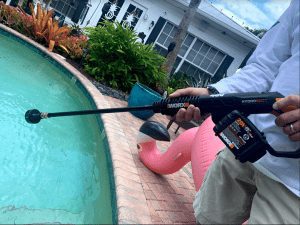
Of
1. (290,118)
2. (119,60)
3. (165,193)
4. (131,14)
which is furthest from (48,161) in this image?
(131,14)

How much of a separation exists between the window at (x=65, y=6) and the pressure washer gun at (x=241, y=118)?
13.9m

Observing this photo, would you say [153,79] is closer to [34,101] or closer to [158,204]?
[34,101]

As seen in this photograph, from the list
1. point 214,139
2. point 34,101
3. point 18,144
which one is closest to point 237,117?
point 214,139

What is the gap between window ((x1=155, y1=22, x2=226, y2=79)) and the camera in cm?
1414

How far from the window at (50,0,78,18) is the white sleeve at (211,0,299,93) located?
13681mm

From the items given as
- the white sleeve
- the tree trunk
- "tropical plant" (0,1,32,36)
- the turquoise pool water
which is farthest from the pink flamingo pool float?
the tree trunk

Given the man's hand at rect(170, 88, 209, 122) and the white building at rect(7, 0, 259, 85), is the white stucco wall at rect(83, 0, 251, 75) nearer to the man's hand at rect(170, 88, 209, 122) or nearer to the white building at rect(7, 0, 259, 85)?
the white building at rect(7, 0, 259, 85)

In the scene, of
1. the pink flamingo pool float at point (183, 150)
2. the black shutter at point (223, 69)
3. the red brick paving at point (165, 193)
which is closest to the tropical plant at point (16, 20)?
the red brick paving at point (165, 193)

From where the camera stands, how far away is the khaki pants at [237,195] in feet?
4.31

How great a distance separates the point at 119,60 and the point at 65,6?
8.89m

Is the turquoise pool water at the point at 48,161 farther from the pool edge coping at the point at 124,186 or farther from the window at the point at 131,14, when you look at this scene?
the window at the point at 131,14

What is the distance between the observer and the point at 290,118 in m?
1.20

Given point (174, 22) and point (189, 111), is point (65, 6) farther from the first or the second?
point (189, 111)

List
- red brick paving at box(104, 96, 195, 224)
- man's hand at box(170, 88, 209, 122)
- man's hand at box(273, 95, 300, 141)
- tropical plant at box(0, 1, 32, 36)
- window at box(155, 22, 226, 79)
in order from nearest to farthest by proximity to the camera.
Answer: man's hand at box(273, 95, 300, 141), man's hand at box(170, 88, 209, 122), red brick paving at box(104, 96, 195, 224), tropical plant at box(0, 1, 32, 36), window at box(155, 22, 226, 79)
